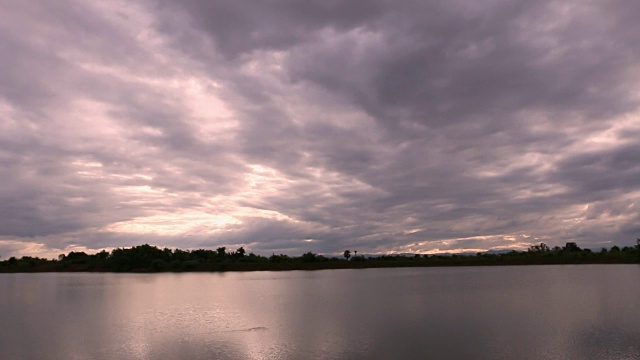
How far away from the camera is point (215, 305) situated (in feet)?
216

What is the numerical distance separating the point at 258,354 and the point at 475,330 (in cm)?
2159

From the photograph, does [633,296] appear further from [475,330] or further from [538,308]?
[475,330]

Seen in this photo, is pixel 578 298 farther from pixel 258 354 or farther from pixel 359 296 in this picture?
pixel 258 354

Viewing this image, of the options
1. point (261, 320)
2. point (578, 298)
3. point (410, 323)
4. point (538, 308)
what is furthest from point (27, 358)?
point (578, 298)

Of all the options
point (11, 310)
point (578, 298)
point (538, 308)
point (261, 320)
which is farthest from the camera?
point (11, 310)

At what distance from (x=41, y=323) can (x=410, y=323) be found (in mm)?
45015

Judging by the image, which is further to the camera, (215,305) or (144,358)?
(215,305)

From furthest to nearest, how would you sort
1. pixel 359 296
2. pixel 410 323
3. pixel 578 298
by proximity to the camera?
pixel 359 296
pixel 578 298
pixel 410 323

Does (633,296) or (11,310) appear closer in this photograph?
(633,296)

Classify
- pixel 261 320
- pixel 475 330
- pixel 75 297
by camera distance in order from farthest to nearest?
pixel 75 297
pixel 261 320
pixel 475 330

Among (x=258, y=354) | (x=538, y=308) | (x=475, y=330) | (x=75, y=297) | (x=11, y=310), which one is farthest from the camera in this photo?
(x=75, y=297)

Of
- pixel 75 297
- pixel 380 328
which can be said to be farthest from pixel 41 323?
pixel 380 328

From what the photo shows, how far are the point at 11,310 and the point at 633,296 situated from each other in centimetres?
9630

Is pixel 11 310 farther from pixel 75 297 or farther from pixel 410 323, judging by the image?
pixel 410 323
